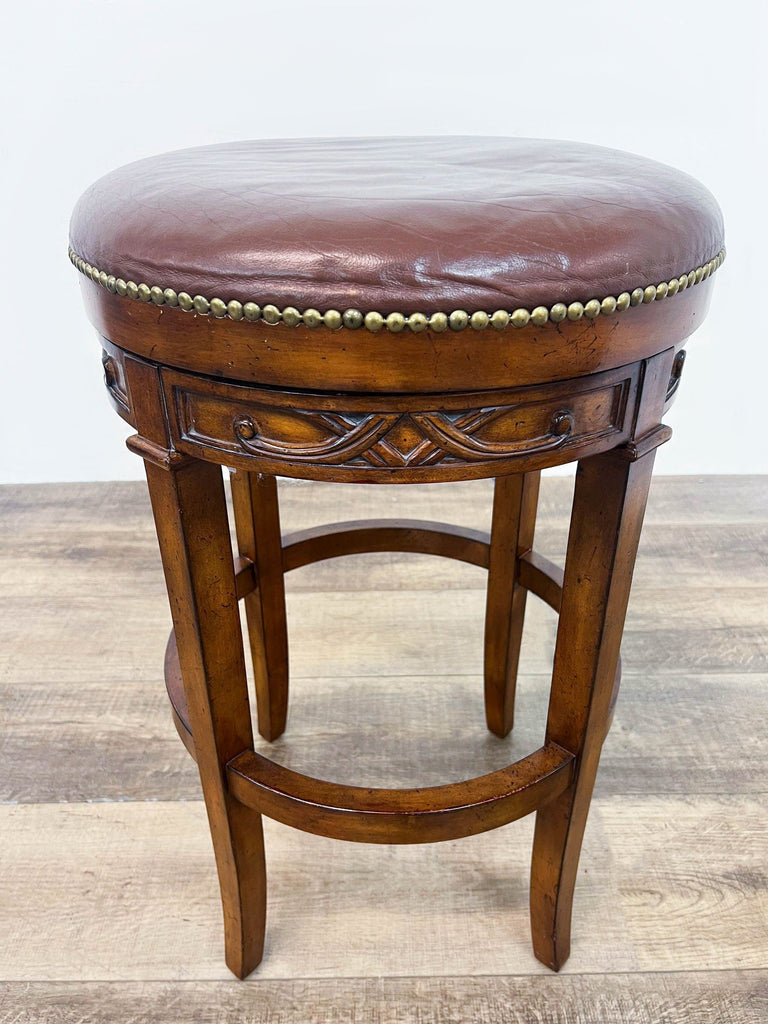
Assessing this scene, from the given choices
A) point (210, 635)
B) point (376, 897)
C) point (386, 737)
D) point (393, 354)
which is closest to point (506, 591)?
point (386, 737)

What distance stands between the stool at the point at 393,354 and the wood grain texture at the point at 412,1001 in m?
0.15

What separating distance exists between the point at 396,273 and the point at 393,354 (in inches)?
1.9

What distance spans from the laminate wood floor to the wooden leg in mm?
106

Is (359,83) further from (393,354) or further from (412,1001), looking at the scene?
(412,1001)

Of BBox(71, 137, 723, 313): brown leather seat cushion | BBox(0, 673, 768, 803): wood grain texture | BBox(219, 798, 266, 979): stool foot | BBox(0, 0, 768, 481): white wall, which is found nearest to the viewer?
BBox(71, 137, 723, 313): brown leather seat cushion

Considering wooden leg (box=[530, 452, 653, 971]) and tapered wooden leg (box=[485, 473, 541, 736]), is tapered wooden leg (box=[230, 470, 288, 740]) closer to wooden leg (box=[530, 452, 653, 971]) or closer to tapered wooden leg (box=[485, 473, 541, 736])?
tapered wooden leg (box=[485, 473, 541, 736])

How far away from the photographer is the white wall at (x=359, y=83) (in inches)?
62.6

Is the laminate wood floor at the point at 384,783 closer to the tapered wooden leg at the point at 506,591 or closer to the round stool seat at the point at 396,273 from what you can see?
the tapered wooden leg at the point at 506,591

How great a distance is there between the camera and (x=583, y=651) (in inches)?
30.1

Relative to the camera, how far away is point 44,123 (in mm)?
1688

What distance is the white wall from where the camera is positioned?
1.59 meters

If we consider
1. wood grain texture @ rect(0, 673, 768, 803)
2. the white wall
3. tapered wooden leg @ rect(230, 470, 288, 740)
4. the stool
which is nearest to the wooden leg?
the stool

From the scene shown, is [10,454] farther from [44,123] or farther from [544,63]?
[544,63]

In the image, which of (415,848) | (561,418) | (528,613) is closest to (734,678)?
(528,613)
